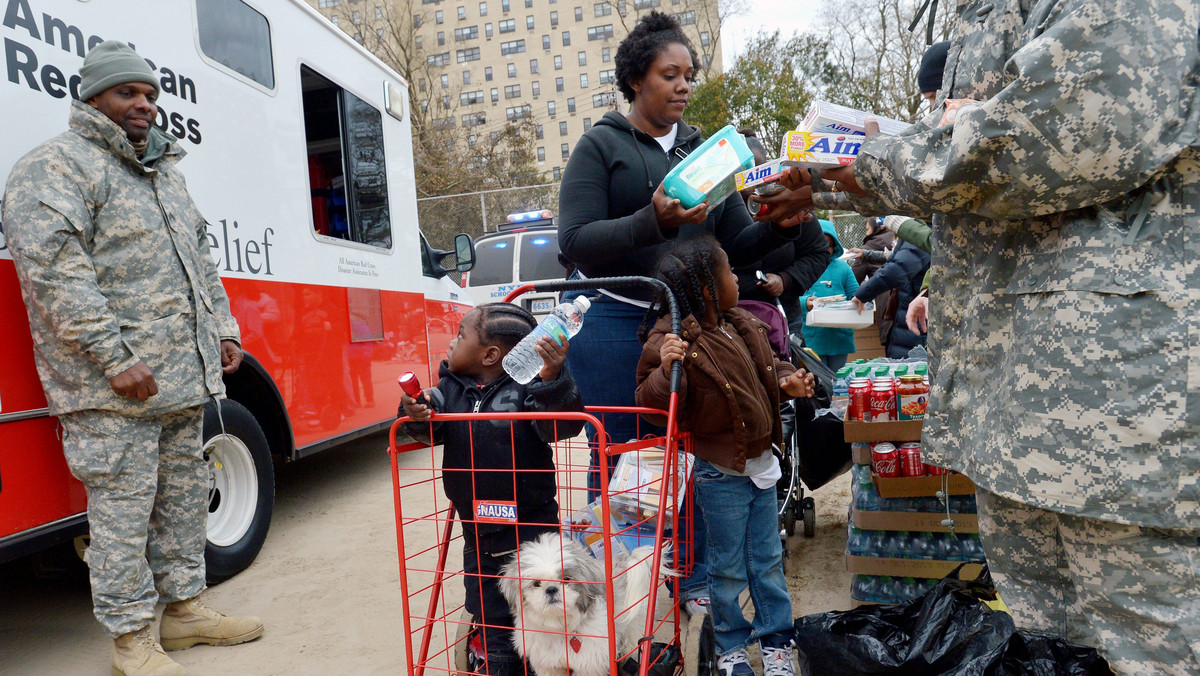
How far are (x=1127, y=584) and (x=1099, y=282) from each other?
59cm

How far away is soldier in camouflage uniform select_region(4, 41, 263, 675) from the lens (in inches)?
105

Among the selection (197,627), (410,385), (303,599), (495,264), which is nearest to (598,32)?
(495,264)

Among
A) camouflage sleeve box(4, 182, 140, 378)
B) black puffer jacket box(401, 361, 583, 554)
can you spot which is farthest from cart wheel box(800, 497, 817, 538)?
camouflage sleeve box(4, 182, 140, 378)

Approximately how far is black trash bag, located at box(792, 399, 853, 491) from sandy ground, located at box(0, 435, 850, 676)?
0.48 meters

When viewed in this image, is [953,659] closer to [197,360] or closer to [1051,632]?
[1051,632]

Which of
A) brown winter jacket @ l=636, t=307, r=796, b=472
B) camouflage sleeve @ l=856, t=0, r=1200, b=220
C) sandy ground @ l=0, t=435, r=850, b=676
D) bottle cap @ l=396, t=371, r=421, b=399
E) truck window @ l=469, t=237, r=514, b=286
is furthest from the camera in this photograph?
truck window @ l=469, t=237, r=514, b=286

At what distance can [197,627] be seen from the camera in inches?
125

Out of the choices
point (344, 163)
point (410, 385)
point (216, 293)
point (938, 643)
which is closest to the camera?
point (938, 643)

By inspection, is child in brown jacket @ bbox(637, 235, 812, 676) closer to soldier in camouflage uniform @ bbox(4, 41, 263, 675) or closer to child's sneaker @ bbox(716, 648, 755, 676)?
child's sneaker @ bbox(716, 648, 755, 676)

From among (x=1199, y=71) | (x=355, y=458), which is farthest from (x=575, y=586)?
(x=355, y=458)

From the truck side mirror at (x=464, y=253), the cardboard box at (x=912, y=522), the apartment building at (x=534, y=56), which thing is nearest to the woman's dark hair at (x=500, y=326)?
the cardboard box at (x=912, y=522)

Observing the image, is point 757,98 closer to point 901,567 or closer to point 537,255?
point 537,255

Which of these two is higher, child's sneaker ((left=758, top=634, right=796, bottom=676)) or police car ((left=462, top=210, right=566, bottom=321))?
police car ((left=462, top=210, right=566, bottom=321))

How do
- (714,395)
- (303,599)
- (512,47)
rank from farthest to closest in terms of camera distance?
(512,47) → (303,599) → (714,395)
